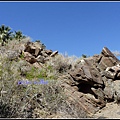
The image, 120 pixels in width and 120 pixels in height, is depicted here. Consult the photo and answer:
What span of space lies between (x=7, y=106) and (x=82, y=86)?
3.06 metres

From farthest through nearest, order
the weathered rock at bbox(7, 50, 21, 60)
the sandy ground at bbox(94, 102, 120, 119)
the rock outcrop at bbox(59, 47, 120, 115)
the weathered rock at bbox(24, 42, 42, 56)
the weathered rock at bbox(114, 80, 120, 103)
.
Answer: the weathered rock at bbox(24, 42, 42, 56)
the weathered rock at bbox(7, 50, 21, 60)
the weathered rock at bbox(114, 80, 120, 103)
the rock outcrop at bbox(59, 47, 120, 115)
the sandy ground at bbox(94, 102, 120, 119)

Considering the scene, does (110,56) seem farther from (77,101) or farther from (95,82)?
(77,101)

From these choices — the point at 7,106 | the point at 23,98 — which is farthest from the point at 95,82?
the point at 7,106

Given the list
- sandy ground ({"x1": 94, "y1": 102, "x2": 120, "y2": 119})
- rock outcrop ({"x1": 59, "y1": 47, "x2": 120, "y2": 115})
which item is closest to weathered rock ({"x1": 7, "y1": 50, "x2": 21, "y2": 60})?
rock outcrop ({"x1": 59, "y1": 47, "x2": 120, "y2": 115})

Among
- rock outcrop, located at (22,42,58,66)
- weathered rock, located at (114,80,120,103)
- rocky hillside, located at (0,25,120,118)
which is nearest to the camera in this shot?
rocky hillside, located at (0,25,120,118)

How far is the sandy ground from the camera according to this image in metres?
5.64

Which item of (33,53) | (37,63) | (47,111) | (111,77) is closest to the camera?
(47,111)

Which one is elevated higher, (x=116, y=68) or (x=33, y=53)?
(x=33, y=53)

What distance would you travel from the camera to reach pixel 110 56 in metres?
8.85

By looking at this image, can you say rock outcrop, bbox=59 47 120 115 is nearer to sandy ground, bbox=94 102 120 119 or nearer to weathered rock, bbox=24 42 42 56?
sandy ground, bbox=94 102 120 119

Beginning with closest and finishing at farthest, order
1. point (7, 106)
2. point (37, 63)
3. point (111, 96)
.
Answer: point (7, 106), point (111, 96), point (37, 63)

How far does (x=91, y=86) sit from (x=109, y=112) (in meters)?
1.21

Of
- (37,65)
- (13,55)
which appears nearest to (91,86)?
(37,65)

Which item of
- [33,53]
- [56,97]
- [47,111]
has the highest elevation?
[33,53]
